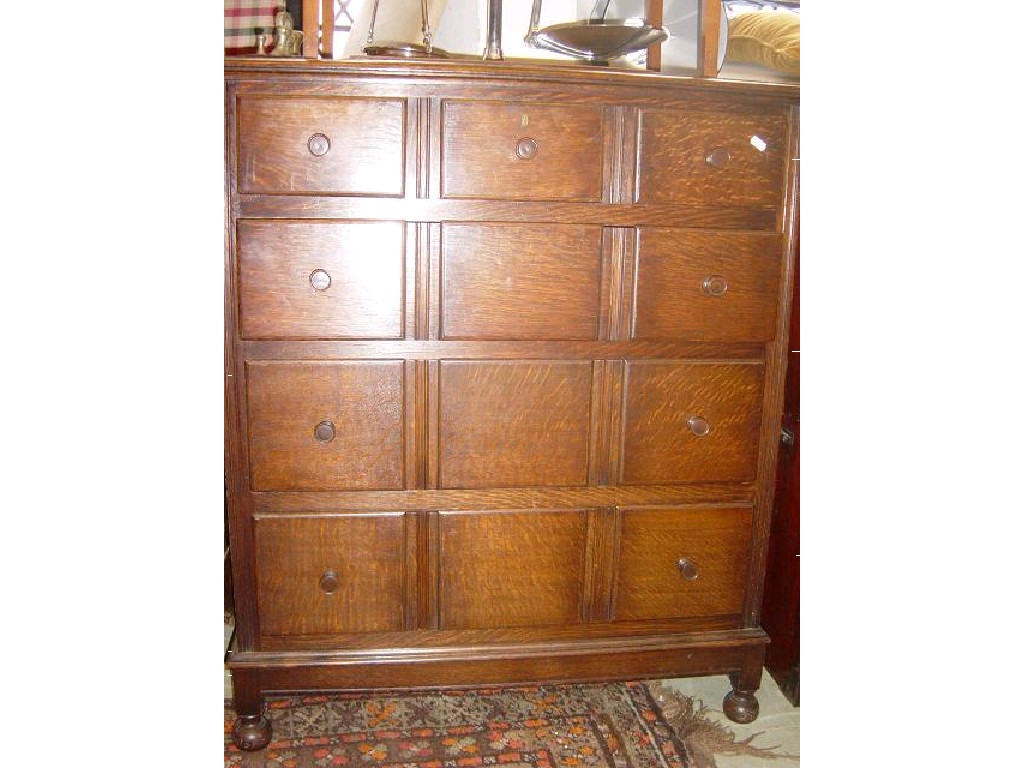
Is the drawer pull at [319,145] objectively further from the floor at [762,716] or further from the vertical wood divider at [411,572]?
the floor at [762,716]

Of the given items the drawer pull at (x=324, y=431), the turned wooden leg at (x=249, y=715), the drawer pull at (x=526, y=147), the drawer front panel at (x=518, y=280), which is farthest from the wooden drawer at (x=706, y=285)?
the turned wooden leg at (x=249, y=715)

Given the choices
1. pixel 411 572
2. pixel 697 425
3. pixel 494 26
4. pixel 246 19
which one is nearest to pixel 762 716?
pixel 697 425

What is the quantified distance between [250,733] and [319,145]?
1.16m

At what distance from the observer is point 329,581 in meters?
1.52

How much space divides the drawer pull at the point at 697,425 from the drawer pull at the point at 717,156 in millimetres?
494

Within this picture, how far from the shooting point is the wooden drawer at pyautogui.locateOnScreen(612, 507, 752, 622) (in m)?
1.60

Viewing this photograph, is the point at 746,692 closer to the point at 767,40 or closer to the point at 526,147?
the point at 526,147

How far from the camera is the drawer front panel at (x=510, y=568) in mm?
1545

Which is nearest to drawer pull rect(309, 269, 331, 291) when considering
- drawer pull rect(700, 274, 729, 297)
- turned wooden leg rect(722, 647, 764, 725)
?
drawer pull rect(700, 274, 729, 297)

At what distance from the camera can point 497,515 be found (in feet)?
5.06
